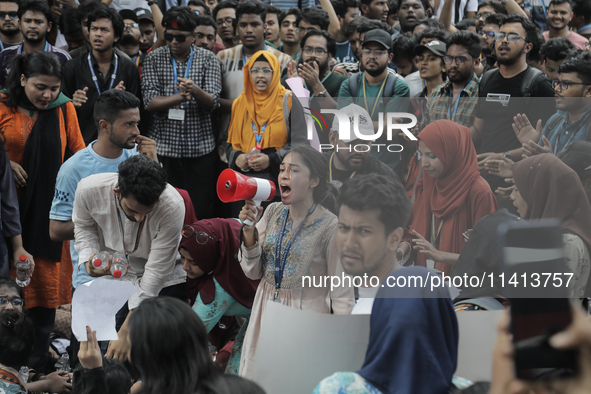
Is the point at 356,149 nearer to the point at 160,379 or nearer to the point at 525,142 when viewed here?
the point at 525,142

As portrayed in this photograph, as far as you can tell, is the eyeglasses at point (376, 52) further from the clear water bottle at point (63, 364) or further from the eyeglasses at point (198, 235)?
the clear water bottle at point (63, 364)

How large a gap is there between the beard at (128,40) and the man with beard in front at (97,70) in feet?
2.14

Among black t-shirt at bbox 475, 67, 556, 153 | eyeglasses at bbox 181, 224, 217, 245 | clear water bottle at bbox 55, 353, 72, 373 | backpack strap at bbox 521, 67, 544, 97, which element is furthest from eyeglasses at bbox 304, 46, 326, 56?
clear water bottle at bbox 55, 353, 72, 373

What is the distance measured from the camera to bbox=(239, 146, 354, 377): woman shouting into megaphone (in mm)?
2400

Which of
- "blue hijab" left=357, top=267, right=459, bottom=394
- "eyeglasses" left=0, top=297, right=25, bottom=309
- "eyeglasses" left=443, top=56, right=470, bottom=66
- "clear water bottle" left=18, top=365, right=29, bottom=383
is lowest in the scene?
"clear water bottle" left=18, top=365, right=29, bottom=383

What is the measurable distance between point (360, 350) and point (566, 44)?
360cm

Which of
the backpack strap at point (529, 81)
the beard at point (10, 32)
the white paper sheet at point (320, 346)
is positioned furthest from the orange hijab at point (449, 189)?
the beard at point (10, 32)

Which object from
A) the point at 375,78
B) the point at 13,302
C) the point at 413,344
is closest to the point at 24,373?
the point at 13,302

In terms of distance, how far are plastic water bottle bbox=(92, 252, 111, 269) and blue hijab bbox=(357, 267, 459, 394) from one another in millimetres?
1792

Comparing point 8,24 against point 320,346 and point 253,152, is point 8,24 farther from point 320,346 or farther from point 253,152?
point 320,346

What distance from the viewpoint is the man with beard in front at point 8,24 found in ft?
16.3

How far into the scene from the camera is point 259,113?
4.49 m

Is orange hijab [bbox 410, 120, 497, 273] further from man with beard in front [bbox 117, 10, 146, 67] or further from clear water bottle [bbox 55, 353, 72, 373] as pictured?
man with beard in front [bbox 117, 10, 146, 67]

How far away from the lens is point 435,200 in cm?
220
